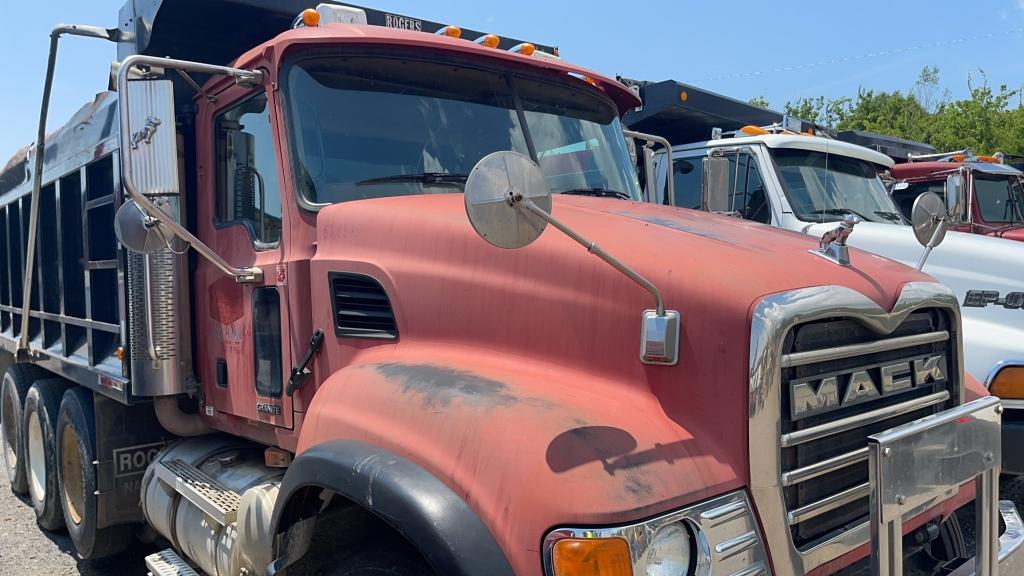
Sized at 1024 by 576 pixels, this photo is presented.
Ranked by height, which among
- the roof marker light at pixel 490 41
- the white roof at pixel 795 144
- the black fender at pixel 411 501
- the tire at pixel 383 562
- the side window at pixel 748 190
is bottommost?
the tire at pixel 383 562

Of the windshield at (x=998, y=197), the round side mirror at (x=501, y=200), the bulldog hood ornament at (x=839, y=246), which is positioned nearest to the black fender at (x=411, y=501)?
the round side mirror at (x=501, y=200)

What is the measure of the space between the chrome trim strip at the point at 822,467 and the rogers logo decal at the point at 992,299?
3388mm

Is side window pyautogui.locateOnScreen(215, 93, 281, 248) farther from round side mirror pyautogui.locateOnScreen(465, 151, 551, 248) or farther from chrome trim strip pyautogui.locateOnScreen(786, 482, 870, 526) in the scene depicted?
chrome trim strip pyautogui.locateOnScreen(786, 482, 870, 526)

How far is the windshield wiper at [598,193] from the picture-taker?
11.4 feet

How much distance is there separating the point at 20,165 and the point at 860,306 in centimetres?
611

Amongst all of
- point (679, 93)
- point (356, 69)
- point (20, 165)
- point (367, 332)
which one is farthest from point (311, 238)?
point (679, 93)

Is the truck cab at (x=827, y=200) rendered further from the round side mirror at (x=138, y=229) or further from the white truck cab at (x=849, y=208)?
the round side mirror at (x=138, y=229)

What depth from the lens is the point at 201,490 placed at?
3686mm

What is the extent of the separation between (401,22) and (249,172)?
1.17m

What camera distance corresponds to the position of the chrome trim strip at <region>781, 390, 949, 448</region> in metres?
2.13

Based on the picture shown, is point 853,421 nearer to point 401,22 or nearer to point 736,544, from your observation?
point 736,544

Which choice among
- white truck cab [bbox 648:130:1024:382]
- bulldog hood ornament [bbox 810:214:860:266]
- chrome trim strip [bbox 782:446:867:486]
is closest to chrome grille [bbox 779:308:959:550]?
chrome trim strip [bbox 782:446:867:486]

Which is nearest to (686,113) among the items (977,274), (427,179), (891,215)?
(891,215)

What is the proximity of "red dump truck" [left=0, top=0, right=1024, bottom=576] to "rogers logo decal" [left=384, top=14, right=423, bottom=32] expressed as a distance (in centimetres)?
3
